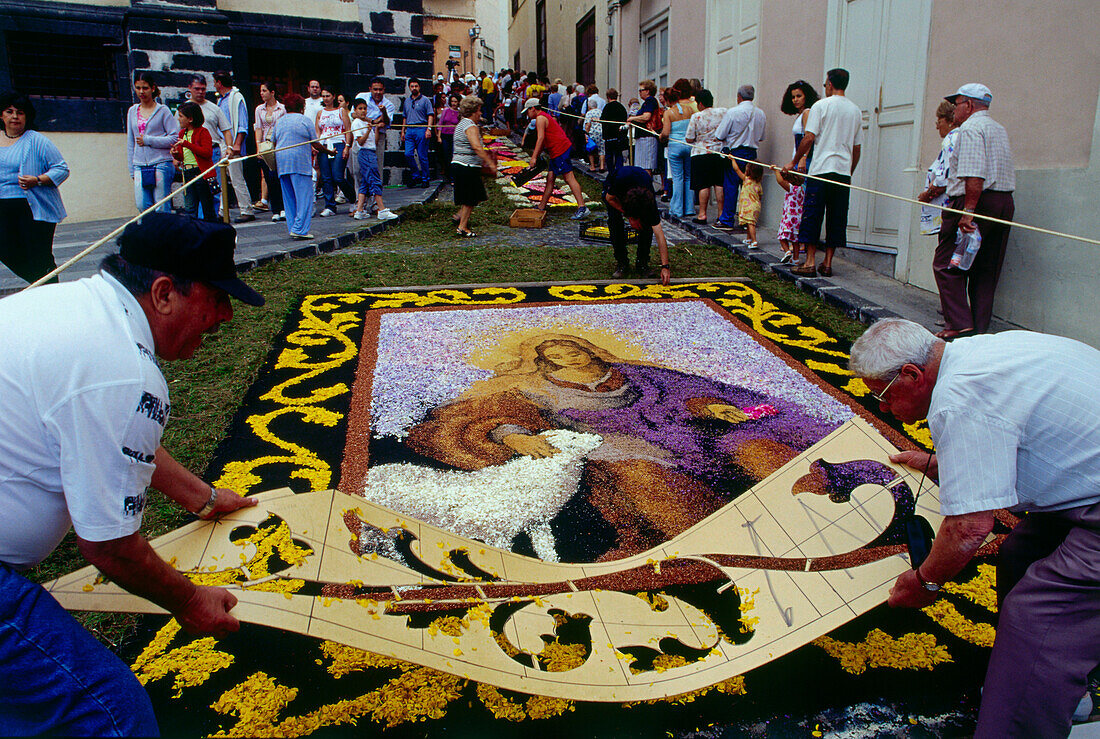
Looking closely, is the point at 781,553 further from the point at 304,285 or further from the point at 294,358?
the point at 304,285

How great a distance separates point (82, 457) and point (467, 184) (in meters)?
7.08

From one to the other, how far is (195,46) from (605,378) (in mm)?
9466

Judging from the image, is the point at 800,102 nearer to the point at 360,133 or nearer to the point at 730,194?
the point at 730,194

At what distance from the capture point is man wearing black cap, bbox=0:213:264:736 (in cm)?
127

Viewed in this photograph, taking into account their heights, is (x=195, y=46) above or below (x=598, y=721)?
above

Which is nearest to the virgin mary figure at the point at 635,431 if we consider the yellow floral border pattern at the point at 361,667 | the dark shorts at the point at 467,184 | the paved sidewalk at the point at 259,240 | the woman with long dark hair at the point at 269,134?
the yellow floral border pattern at the point at 361,667

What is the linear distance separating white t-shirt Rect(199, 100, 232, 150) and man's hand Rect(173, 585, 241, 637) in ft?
23.5

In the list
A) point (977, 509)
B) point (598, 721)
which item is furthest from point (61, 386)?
point (977, 509)

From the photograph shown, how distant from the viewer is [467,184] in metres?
7.98

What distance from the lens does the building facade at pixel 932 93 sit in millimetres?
4156

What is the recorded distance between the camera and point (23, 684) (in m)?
1.30

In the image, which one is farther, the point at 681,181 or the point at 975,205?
the point at 681,181

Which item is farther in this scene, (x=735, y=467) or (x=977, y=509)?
(x=735, y=467)

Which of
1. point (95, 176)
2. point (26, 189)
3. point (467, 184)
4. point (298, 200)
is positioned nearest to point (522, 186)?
point (467, 184)
